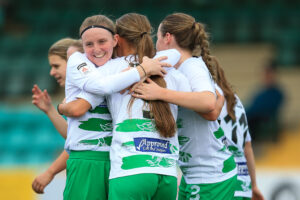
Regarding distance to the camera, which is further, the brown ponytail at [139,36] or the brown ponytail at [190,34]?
the brown ponytail at [190,34]

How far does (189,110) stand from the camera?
3.52 m

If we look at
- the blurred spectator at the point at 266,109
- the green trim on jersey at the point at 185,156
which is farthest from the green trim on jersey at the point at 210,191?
the blurred spectator at the point at 266,109

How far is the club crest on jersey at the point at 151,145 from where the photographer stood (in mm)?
3037

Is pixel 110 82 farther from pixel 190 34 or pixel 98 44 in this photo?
pixel 190 34

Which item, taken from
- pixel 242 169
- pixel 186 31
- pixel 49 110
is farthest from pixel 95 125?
pixel 242 169

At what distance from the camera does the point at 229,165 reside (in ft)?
11.9

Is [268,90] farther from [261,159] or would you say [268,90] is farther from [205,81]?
[205,81]

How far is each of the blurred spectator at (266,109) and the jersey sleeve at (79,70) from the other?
609 cm

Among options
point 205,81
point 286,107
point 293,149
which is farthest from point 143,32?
point 286,107

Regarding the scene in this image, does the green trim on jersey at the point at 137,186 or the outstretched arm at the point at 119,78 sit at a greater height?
the outstretched arm at the point at 119,78

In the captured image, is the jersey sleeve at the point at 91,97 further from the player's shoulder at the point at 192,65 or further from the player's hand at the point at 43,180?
the player's hand at the point at 43,180

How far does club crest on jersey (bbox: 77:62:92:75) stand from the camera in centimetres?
317

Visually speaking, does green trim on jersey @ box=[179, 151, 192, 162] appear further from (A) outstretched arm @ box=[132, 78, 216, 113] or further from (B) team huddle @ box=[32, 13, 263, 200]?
(A) outstretched arm @ box=[132, 78, 216, 113]

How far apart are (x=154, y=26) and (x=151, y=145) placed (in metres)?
8.37
